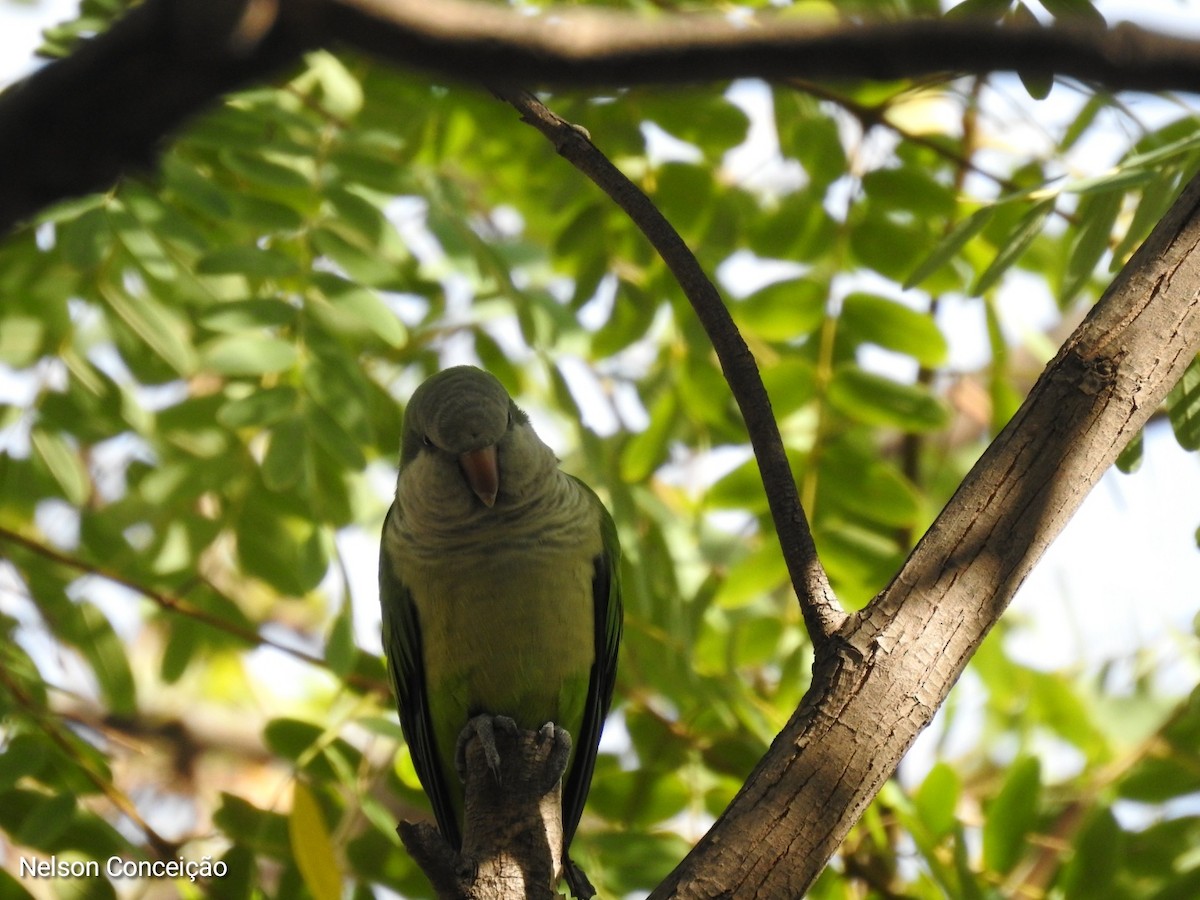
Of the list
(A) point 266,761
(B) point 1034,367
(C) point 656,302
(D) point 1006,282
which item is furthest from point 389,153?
(A) point 266,761

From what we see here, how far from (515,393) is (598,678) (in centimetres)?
153

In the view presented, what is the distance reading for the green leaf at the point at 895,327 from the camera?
373 cm

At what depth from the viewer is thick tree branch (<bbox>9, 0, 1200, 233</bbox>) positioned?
84 centimetres

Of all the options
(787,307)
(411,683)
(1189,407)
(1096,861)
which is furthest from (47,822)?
(1189,407)

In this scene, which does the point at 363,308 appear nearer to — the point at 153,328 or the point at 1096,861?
the point at 153,328

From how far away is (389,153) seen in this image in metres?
4.16

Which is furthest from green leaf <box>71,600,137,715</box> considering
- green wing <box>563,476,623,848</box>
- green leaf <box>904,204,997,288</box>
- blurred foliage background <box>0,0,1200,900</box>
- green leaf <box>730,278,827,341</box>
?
green leaf <box>904,204,997,288</box>

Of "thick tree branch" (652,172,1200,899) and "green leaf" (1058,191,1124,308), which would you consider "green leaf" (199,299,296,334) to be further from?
"green leaf" (1058,191,1124,308)

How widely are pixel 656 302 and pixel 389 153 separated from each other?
109cm

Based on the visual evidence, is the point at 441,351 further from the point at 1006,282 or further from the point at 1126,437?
the point at 1126,437

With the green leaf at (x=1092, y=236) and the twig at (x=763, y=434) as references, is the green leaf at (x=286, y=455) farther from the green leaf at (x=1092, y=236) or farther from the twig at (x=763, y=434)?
the green leaf at (x=1092, y=236)

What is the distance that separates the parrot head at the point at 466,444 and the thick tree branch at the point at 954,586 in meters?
1.46

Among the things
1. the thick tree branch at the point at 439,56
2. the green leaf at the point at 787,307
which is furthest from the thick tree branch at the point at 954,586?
the green leaf at the point at 787,307

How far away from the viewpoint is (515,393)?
4.67 m
